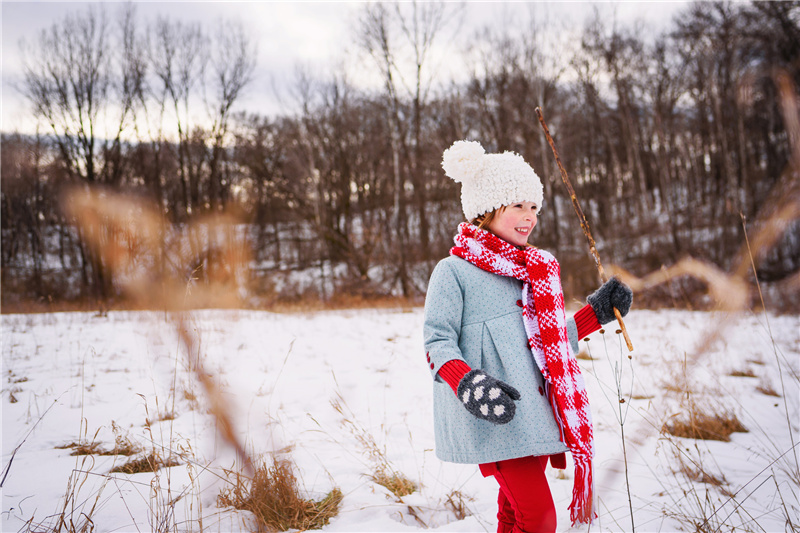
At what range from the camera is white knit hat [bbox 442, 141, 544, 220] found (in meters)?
1.75

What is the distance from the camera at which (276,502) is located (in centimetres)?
214

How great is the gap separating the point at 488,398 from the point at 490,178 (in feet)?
3.01

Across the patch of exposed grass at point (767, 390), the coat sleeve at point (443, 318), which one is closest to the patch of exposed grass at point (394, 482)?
the coat sleeve at point (443, 318)

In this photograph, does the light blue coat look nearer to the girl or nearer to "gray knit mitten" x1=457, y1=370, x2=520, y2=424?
the girl

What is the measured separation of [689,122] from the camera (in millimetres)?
23734

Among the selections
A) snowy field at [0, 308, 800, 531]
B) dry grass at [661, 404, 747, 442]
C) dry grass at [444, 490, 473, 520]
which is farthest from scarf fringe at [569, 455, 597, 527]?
dry grass at [661, 404, 747, 442]

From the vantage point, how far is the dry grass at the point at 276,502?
6.85 ft

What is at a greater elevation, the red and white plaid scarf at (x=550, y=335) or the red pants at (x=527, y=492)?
the red and white plaid scarf at (x=550, y=335)

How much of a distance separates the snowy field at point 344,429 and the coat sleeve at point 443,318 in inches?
25.3

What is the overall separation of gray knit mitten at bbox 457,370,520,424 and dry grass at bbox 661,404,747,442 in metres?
2.54

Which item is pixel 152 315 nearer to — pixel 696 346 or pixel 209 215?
pixel 696 346

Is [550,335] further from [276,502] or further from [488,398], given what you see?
[276,502]

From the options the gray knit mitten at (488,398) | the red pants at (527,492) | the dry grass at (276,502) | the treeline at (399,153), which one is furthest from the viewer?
the treeline at (399,153)

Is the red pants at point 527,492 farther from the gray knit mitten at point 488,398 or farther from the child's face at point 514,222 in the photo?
the child's face at point 514,222
